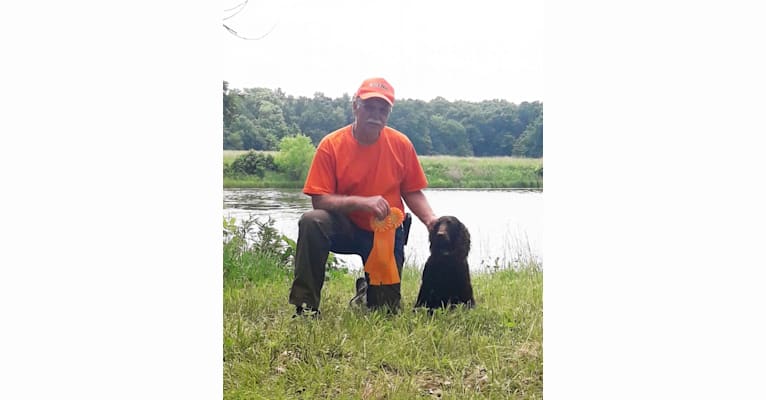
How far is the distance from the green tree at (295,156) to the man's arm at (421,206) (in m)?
0.51

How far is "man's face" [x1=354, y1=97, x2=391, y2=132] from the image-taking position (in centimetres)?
358

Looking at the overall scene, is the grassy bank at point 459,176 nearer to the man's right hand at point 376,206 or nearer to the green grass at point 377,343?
the man's right hand at point 376,206

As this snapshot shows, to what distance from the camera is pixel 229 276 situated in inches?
147

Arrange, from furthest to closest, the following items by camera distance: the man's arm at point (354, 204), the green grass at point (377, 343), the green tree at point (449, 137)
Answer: the green tree at point (449, 137), the man's arm at point (354, 204), the green grass at point (377, 343)

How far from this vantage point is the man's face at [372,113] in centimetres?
358

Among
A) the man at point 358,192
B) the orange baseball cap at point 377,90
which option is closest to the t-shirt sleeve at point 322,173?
the man at point 358,192

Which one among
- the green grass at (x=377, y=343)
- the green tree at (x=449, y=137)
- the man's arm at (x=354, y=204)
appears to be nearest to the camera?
the green grass at (x=377, y=343)

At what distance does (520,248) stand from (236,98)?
5.33ft

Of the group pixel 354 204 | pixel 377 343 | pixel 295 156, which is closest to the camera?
pixel 377 343

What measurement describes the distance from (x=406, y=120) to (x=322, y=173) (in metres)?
0.49

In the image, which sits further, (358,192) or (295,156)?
(295,156)

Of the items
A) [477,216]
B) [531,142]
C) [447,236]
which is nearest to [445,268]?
[447,236]

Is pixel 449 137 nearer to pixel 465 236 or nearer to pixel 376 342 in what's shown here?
pixel 465 236

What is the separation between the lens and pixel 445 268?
3594mm
